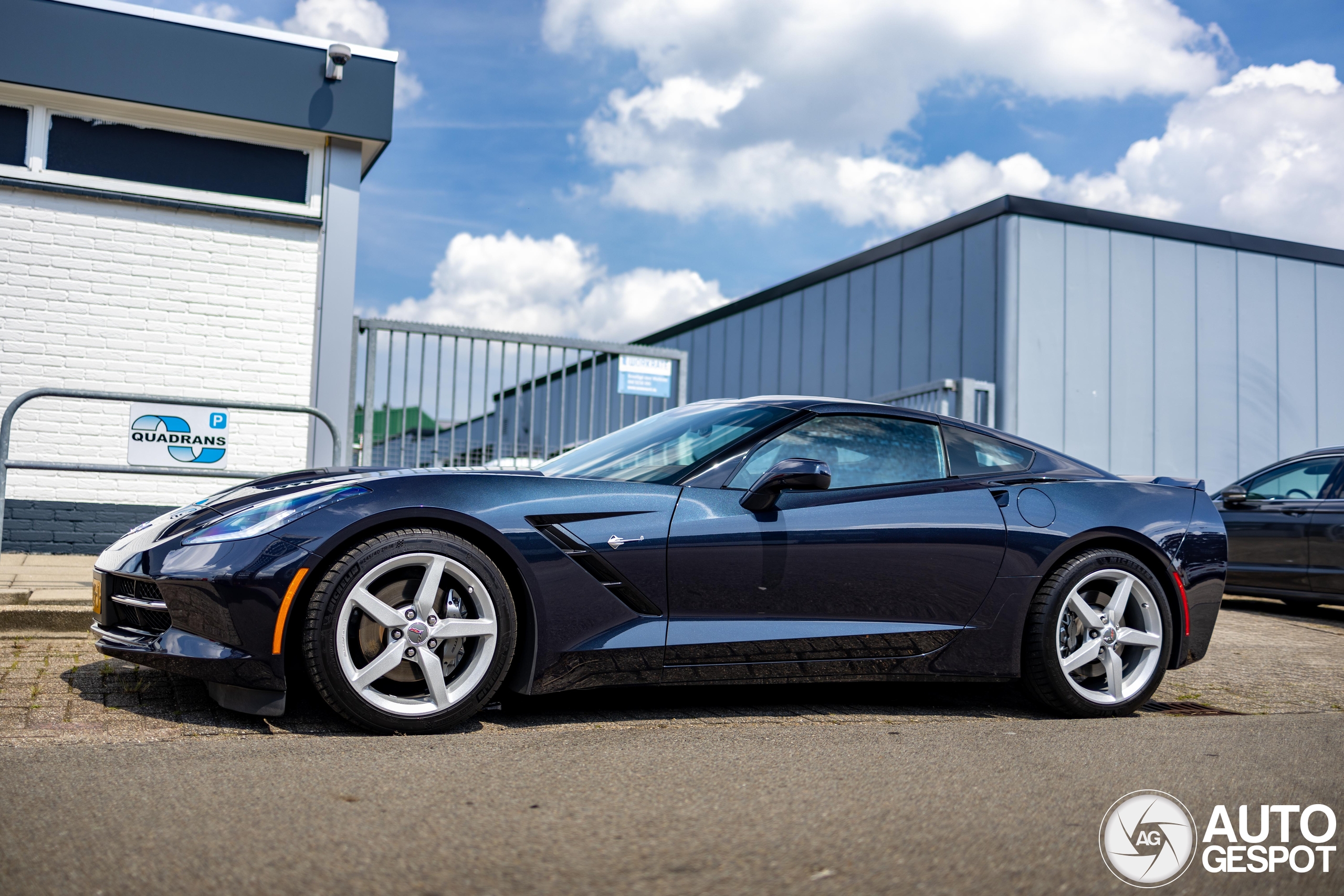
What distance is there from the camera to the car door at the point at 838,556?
11.8 ft

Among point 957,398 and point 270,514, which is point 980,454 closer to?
Result: point 270,514

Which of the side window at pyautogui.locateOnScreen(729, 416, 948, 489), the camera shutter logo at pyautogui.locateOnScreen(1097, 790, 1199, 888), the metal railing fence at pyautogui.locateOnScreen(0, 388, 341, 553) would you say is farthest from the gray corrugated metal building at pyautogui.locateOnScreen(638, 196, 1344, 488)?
the camera shutter logo at pyautogui.locateOnScreen(1097, 790, 1199, 888)

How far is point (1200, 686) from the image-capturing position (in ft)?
16.4

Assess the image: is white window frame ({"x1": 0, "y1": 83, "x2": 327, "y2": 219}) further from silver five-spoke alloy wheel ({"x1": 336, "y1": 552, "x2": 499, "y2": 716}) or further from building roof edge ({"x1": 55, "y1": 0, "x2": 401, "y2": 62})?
silver five-spoke alloy wheel ({"x1": 336, "y1": 552, "x2": 499, "y2": 716})

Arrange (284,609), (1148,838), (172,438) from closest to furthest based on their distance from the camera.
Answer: (1148,838)
(284,609)
(172,438)

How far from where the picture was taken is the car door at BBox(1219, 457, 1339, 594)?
27.0 feet

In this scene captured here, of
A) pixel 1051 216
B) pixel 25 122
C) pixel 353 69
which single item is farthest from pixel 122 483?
pixel 1051 216

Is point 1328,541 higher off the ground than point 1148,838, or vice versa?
point 1328,541

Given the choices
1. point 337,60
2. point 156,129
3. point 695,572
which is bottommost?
point 695,572

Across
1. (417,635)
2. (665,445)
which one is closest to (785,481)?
(665,445)

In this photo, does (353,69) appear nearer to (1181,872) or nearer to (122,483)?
(122,483)

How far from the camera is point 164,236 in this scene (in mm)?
9219

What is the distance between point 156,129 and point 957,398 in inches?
310

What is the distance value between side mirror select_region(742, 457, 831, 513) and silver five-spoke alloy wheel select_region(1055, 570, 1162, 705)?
124cm
